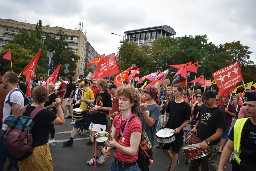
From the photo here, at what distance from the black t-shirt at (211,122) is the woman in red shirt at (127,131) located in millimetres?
1837

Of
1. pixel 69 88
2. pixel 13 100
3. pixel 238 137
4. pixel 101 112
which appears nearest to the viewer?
pixel 238 137

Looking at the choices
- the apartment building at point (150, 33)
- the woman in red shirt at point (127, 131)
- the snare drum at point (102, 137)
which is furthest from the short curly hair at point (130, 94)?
the apartment building at point (150, 33)

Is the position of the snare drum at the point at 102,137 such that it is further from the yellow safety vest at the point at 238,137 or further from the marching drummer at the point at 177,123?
the marching drummer at the point at 177,123

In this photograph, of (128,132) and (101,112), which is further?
(101,112)

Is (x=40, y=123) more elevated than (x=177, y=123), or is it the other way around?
(x=40, y=123)

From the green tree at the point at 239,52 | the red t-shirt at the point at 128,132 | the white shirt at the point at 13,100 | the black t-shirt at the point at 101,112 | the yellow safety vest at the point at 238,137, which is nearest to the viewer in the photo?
the yellow safety vest at the point at 238,137

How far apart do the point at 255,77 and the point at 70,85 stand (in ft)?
137

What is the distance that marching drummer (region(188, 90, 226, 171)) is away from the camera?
11.8 ft

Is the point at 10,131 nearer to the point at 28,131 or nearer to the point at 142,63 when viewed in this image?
the point at 28,131

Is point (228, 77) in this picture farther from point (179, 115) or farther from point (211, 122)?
point (211, 122)

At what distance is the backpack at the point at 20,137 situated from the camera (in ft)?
8.30

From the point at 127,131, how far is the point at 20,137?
1.38 meters

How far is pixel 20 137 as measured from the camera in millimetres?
2547

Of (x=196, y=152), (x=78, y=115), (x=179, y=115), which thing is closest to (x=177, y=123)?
(x=179, y=115)
